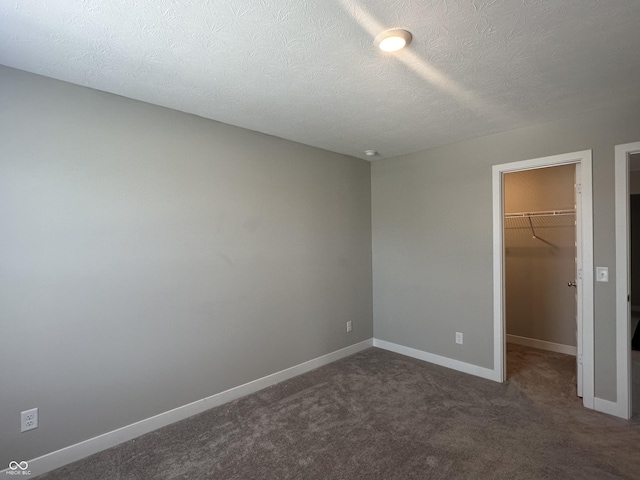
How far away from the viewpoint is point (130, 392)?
7.70ft

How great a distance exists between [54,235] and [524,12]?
2.84m

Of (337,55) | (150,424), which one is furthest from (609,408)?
(150,424)

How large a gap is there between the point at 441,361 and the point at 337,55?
326cm

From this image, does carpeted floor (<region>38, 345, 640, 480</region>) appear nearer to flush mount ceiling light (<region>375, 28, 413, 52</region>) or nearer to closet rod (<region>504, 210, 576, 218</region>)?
closet rod (<region>504, 210, 576, 218</region>)

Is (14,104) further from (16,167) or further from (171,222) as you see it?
(171,222)

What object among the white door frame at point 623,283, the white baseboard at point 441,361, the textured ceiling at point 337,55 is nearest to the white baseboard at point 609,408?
the white door frame at point 623,283

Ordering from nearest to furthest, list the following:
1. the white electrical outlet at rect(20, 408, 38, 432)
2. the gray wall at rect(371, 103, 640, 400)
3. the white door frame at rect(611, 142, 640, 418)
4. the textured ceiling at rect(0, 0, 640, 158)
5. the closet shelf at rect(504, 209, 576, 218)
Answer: the textured ceiling at rect(0, 0, 640, 158) < the white electrical outlet at rect(20, 408, 38, 432) < the white door frame at rect(611, 142, 640, 418) < the gray wall at rect(371, 103, 640, 400) < the closet shelf at rect(504, 209, 576, 218)

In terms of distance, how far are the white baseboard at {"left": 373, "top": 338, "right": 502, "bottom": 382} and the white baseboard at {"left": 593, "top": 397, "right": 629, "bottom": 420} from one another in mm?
730

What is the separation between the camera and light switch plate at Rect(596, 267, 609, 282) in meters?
2.59

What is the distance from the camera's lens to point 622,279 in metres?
2.52

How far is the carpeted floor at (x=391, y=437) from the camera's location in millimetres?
2002

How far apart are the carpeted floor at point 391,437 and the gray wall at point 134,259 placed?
31cm

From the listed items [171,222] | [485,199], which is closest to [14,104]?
[171,222]

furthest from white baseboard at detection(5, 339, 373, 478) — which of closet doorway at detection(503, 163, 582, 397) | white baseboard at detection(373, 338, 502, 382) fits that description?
closet doorway at detection(503, 163, 582, 397)
